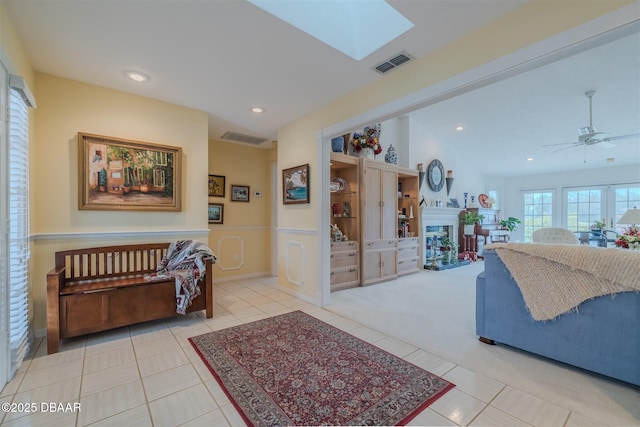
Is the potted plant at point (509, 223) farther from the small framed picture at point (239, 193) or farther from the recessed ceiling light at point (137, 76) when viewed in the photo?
the recessed ceiling light at point (137, 76)

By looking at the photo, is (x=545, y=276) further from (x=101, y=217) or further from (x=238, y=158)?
(x=238, y=158)

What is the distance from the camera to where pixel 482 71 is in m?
1.97

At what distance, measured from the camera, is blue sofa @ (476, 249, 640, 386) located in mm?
1713

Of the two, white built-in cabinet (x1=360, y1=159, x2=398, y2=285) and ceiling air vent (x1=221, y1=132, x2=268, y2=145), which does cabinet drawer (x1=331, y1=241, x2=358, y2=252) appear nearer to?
white built-in cabinet (x1=360, y1=159, x2=398, y2=285)

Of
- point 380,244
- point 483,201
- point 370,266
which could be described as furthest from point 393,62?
point 483,201

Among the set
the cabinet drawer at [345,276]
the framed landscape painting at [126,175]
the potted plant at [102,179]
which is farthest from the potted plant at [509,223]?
the potted plant at [102,179]

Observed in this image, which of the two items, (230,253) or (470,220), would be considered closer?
(230,253)

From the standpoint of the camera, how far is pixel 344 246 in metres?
4.23

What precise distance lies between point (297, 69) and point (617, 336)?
125 inches

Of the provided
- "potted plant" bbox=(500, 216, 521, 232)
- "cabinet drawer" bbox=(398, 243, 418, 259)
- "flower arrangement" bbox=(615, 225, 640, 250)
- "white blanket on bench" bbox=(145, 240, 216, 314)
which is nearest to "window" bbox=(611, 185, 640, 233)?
"potted plant" bbox=(500, 216, 521, 232)

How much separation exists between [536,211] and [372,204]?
7.22 meters

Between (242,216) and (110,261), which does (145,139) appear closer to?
(110,261)

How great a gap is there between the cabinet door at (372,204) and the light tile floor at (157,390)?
2.12 meters

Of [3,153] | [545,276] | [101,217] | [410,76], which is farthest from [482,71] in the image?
[101,217]
